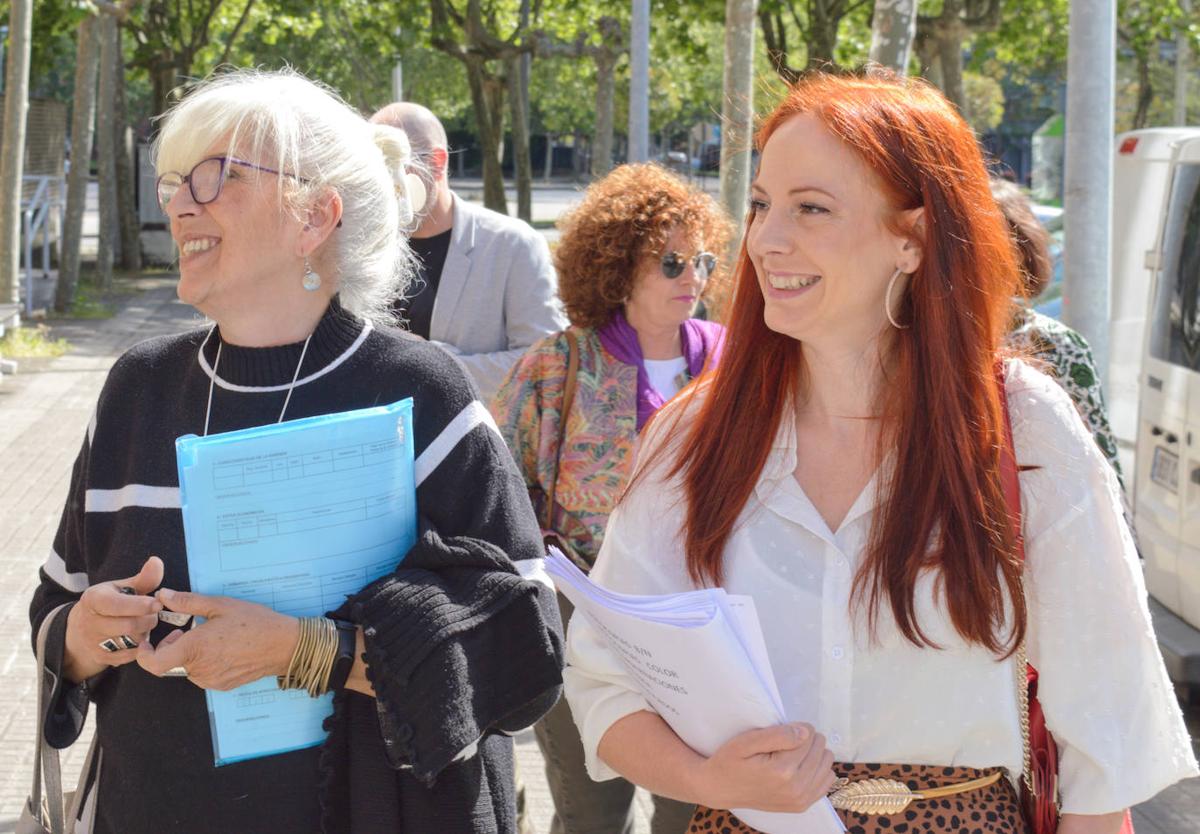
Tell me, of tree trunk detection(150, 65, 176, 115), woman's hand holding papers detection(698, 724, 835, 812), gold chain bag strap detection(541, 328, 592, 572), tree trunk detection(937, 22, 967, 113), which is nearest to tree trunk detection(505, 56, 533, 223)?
tree trunk detection(150, 65, 176, 115)

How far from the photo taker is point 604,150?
23578 mm

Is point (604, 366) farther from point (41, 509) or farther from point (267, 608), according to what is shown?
point (41, 509)

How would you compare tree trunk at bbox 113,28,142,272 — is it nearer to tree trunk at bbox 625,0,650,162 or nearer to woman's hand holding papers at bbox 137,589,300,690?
tree trunk at bbox 625,0,650,162

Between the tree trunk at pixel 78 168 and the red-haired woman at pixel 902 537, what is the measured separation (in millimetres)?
15326

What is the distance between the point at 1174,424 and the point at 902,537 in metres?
4.30

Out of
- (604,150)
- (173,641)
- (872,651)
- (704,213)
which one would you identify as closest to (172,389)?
(173,641)

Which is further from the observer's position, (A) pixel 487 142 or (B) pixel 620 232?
(A) pixel 487 142

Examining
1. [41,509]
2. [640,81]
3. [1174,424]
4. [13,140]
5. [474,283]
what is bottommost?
[41,509]

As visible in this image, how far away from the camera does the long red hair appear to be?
207 cm

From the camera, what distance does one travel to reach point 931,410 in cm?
213

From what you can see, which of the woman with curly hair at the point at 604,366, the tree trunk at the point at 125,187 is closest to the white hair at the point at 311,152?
the woman with curly hair at the point at 604,366

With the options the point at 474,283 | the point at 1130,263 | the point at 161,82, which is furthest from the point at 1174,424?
the point at 161,82

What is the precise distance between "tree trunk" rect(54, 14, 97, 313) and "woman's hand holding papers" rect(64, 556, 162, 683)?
49.2 feet

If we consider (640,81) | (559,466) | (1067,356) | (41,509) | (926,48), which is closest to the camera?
(559,466)
